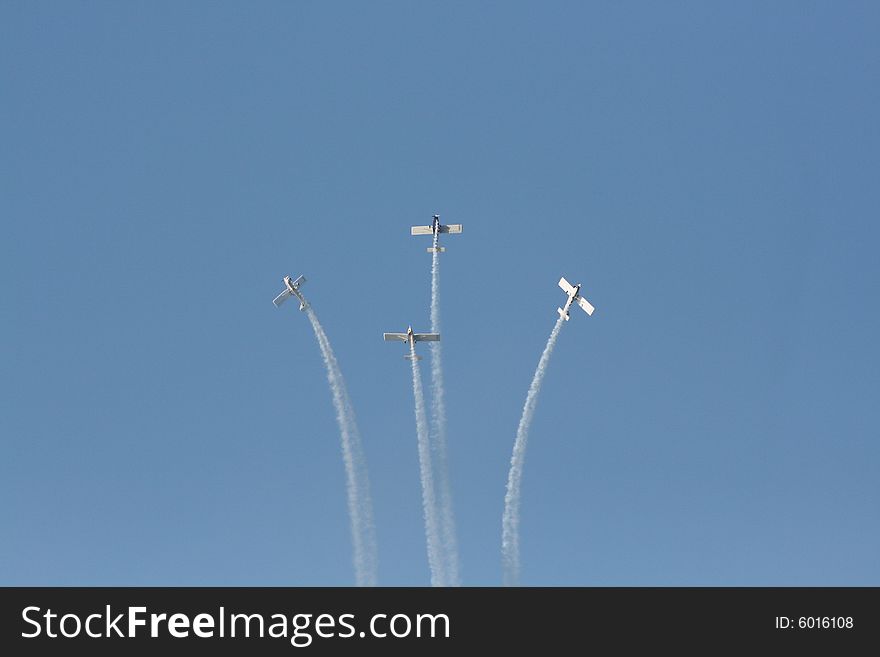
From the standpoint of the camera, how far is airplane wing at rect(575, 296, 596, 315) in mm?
106000

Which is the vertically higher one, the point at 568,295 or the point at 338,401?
the point at 568,295

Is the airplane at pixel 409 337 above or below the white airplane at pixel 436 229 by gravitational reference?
below

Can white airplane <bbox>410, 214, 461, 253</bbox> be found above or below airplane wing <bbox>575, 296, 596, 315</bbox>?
above

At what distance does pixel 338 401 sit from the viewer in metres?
107

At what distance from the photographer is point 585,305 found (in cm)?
10638

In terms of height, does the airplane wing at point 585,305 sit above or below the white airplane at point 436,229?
below

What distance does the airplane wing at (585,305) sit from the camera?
106 metres

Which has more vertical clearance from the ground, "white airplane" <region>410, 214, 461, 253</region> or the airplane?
"white airplane" <region>410, 214, 461, 253</region>
